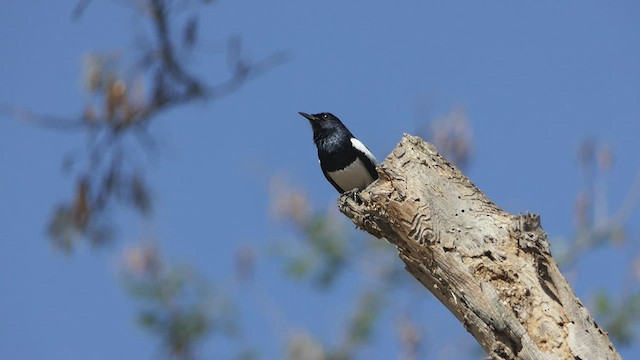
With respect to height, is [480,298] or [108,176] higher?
[108,176]

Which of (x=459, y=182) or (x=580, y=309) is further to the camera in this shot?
(x=459, y=182)

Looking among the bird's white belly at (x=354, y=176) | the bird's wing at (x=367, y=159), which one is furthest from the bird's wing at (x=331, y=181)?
the bird's wing at (x=367, y=159)

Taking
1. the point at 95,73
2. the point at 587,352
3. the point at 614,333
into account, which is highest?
the point at 95,73

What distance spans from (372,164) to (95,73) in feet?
7.26

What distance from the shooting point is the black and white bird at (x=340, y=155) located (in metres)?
7.53

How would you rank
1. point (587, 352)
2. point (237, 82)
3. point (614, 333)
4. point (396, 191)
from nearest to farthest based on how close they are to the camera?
point (587, 352) → point (396, 191) → point (237, 82) → point (614, 333)

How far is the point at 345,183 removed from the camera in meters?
7.59

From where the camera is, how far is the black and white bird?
7.53 meters

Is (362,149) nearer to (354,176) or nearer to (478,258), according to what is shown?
(354,176)

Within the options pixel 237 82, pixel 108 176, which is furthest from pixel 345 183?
pixel 108 176

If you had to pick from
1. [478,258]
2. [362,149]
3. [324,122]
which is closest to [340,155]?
[362,149]

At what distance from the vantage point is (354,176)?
752cm

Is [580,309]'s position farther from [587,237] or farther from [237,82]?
[587,237]

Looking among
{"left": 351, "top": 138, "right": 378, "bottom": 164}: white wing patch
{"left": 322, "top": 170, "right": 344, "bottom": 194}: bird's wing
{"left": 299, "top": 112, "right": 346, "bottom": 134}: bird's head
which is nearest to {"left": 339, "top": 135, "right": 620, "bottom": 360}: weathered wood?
{"left": 351, "top": 138, "right": 378, "bottom": 164}: white wing patch
